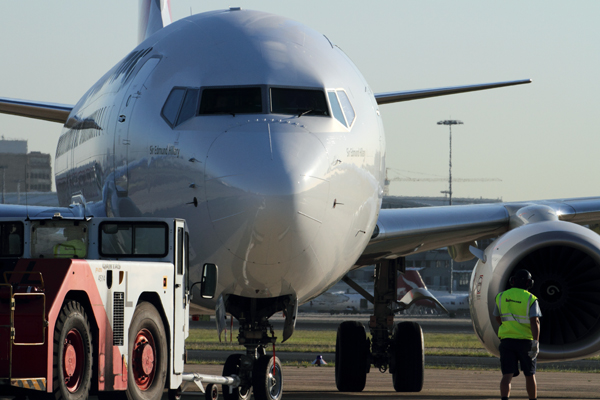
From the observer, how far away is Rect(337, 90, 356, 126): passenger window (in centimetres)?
1002

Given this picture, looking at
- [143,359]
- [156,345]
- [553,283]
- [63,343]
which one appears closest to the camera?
[63,343]

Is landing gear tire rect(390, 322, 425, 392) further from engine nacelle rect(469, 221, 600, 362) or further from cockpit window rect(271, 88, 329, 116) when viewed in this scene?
cockpit window rect(271, 88, 329, 116)

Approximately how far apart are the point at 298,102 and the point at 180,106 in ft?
3.91

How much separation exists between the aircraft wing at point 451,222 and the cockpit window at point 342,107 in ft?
10.2

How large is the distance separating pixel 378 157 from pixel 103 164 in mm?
3117

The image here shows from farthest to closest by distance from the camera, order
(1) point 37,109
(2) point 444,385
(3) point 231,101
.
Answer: (2) point 444,385, (1) point 37,109, (3) point 231,101

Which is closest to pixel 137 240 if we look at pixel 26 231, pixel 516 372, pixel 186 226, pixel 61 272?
pixel 186 226

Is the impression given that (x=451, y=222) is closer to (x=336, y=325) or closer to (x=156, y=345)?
(x=156, y=345)

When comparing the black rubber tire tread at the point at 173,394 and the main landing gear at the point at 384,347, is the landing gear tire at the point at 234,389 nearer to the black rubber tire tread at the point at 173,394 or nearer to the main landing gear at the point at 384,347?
the black rubber tire tread at the point at 173,394

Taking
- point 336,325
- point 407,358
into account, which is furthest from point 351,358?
point 336,325

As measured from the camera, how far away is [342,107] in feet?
32.8

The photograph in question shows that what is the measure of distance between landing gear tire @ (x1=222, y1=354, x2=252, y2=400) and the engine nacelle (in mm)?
3178

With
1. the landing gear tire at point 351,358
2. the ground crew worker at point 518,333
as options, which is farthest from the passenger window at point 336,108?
the landing gear tire at point 351,358

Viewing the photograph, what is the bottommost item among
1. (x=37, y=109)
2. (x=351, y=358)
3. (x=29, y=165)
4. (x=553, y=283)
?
(x=351, y=358)
